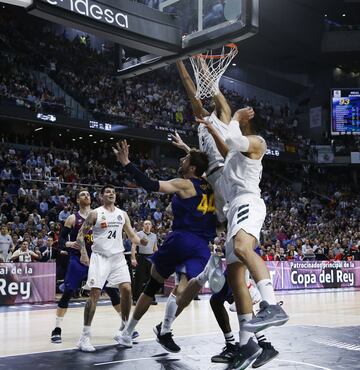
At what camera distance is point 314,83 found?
36375mm

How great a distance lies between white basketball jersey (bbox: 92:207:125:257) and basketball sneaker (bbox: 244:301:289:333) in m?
2.83

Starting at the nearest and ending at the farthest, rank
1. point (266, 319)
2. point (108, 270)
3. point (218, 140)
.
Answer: point (266, 319) < point (218, 140) < point (108, 270)

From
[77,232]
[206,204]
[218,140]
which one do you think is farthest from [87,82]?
[218,140]

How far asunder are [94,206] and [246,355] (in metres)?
13.9

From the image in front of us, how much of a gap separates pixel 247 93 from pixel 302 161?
5.96 m

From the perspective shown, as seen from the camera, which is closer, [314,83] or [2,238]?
[2,238]

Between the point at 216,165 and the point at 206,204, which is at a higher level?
the point at 216,165

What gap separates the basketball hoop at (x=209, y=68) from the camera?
661 cm

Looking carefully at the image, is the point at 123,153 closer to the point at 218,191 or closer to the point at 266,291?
the point at 218,191

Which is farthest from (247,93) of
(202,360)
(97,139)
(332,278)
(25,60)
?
(202,360)

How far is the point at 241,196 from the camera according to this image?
4.96 meters

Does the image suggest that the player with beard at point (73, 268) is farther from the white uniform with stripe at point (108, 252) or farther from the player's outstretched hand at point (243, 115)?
the player's outstretched hand at point (243, 115)

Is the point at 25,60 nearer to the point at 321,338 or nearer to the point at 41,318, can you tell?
the point at 41,318

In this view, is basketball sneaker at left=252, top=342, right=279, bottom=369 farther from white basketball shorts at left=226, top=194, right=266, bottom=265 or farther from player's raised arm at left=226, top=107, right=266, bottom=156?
player's raised arm at left=226, top=107, right=266, bottom=156
